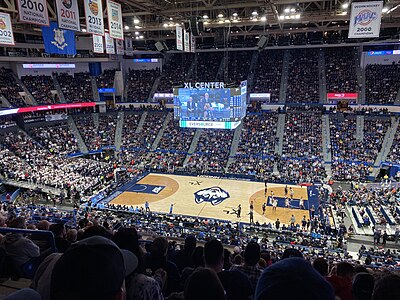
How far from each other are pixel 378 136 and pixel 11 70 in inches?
1740

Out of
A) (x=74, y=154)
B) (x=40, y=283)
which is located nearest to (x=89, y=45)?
(x=74, y=154)

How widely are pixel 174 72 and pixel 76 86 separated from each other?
1454cm

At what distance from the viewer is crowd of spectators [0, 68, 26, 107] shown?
35309mm

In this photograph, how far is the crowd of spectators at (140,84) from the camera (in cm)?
4631

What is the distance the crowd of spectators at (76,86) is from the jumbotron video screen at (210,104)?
20.2m

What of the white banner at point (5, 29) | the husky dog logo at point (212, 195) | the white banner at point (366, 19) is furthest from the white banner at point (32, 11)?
the husky dog logo at point (212, 195)

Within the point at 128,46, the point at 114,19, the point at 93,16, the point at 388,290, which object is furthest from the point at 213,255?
the point at 128,46

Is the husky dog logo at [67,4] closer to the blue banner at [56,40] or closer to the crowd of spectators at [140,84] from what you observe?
the blue banner at [56,40]

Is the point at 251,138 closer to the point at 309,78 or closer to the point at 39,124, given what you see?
the point at 309,78

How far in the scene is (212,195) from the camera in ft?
86.2

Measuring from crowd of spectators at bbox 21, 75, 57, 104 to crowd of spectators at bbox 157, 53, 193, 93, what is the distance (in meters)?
14.6

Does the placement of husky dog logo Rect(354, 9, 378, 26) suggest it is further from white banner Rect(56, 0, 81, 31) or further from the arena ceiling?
white banner Rect(56, 0, 81, 31)

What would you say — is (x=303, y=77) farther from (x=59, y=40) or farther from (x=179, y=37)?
(x=59, y=40)

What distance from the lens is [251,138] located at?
35.9m
